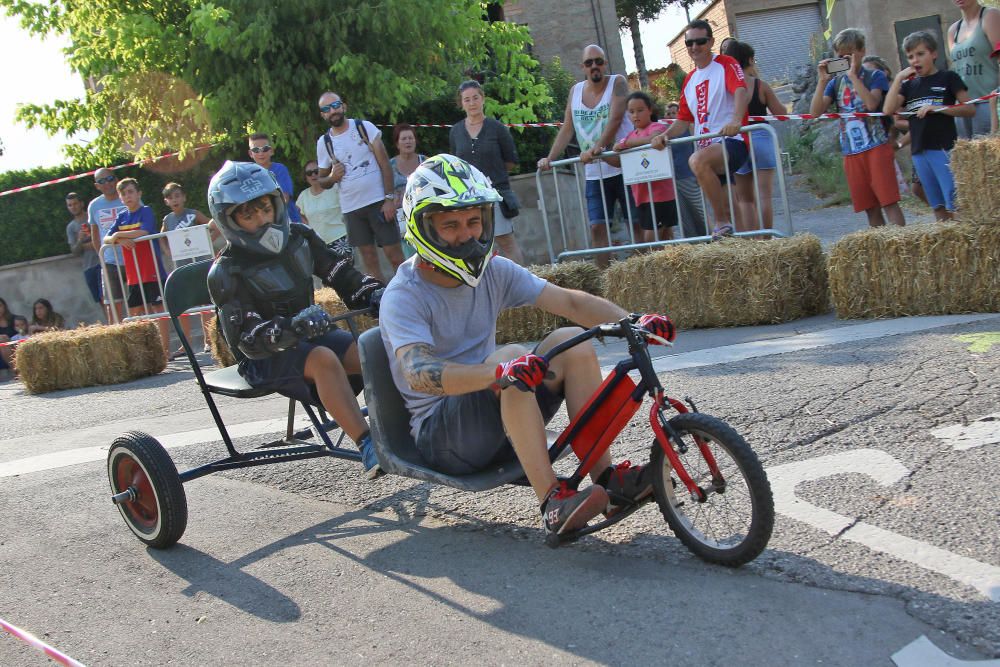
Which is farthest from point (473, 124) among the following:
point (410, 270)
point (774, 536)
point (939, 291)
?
point (774, 536)

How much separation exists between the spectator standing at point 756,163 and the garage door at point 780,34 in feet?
83.3

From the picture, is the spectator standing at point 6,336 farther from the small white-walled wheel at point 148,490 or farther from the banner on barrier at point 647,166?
the small white-walled wheel at point 148,490

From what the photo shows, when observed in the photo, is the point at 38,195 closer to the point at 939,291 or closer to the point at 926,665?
the point at 939,291

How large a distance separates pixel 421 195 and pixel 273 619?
153 centimetres

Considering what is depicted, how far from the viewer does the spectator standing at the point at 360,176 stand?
9.56 meters

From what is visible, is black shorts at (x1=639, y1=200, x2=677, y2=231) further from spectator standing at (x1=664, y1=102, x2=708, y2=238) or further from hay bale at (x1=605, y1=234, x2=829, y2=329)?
hay bale at (x1=605, y1=234, x2=829, y2=329)

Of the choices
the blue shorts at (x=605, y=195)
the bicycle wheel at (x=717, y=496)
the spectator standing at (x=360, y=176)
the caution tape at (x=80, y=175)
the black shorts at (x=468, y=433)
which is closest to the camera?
the bicycle wheel at (x=717, y=496)

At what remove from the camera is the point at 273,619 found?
3.49 metres

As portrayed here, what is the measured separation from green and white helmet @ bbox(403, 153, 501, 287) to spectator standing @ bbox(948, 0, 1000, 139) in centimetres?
589

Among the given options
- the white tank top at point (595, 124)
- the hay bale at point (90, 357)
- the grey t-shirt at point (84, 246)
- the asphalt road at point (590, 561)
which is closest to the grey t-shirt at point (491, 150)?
the white tank top at point (595, 124)

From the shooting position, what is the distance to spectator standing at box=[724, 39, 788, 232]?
26.8 ft

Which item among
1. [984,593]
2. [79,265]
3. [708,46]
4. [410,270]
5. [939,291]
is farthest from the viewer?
[79,265]

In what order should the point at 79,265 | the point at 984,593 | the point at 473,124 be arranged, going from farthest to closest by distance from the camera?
the point at 79,265
the point at 473,124
the point at 984,593

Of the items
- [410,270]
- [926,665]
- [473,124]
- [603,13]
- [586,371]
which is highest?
[603,13]
